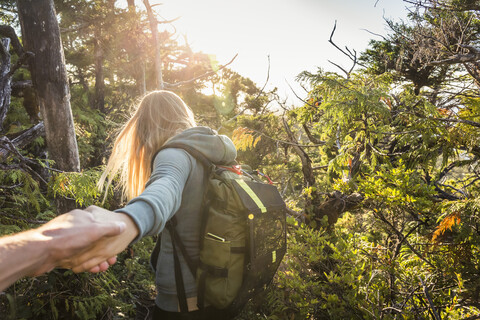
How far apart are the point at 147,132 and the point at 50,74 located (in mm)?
1745

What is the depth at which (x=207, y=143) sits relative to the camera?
152 centimetres

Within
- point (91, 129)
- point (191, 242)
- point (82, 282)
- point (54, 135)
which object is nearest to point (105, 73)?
point (91, 129)

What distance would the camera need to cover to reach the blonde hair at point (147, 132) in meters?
1.73

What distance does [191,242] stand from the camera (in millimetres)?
1518

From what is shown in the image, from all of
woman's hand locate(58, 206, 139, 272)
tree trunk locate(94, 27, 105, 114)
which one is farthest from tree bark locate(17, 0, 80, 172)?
tree trunk locate(94, 27, 105, 114)

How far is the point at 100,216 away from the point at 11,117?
834cm

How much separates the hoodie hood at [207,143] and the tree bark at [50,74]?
2.06m

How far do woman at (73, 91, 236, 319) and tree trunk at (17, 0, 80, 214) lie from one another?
4.51ft

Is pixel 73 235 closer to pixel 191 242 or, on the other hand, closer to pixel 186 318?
pixel 191 242

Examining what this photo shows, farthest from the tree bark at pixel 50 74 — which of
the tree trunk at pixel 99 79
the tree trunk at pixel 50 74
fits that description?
the tree trunk at pixel 99 79

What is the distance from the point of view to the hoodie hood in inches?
57.4

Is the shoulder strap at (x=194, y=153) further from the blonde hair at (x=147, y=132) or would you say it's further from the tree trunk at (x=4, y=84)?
the tree trunk at (x=4, y=84)

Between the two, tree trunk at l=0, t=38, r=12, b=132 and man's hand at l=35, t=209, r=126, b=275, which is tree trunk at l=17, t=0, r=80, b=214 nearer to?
tree trunk at l=0, t=38, r=12, b=132

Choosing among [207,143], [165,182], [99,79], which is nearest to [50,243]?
[165,182]
